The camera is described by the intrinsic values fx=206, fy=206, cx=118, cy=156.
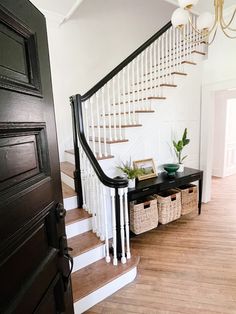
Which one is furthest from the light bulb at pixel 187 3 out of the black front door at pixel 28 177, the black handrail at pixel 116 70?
the black front door at pixel 28 177

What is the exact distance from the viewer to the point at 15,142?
2.30 ft

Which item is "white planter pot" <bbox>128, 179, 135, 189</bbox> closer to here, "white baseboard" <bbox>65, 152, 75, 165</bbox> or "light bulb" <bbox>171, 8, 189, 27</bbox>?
"white baseboard" <bbox>65, 152, 75, 165</bbox>

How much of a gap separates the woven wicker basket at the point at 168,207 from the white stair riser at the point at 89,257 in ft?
3.48

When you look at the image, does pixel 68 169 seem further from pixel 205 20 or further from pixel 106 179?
pixel 205 20

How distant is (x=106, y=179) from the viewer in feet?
6.37

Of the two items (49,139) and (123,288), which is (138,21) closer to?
(49,139)

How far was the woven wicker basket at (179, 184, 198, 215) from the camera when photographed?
3113 millimetres

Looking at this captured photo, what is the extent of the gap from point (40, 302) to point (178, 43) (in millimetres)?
3644

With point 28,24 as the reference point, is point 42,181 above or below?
below

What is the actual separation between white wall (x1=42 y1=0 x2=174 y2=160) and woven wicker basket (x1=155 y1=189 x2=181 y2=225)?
1935mm

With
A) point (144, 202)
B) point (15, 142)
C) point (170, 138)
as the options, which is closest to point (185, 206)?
point (144, 202)

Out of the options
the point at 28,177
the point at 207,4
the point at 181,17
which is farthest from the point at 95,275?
the point at 207,4

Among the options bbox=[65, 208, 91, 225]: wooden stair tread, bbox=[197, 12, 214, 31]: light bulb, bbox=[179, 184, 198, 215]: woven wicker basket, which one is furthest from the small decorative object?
bbox=[197, 12, 214, 31]: light bulb

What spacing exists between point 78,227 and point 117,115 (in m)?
1.50
